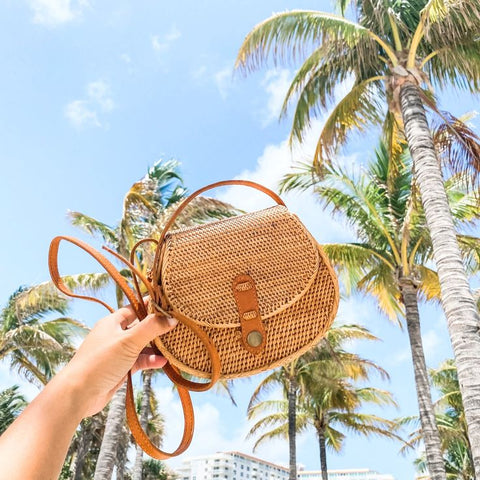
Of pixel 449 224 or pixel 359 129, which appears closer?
pixel 449 224

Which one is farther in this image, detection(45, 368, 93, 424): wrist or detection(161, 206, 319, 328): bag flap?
detection(161, 206, 319, 328): bag flap

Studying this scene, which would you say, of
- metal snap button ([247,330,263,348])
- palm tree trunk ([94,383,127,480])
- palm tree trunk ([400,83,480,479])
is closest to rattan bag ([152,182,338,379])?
metal snap button ([247,330,263,348])

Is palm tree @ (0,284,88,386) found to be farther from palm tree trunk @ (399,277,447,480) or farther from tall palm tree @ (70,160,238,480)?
palm tree trunk @ (399,277,447,480)

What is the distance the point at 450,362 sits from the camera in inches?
827

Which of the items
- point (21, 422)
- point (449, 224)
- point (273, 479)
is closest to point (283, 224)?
point (21, 422)

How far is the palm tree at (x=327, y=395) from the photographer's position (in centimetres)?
1498

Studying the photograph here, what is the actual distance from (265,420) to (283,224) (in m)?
21.6

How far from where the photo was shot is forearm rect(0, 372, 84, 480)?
1.76 ft

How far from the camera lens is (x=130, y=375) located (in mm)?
925

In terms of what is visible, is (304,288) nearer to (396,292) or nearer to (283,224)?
(283,224)

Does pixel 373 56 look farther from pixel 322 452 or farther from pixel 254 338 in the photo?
pixel 322 452

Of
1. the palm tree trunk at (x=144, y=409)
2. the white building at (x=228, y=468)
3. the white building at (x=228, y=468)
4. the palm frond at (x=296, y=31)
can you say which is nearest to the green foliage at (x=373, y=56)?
the palm frond at (x=296, y=31)

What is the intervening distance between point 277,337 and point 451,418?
24.2 m

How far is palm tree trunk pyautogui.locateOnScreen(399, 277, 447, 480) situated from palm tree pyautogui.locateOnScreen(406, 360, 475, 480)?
11.7 m
